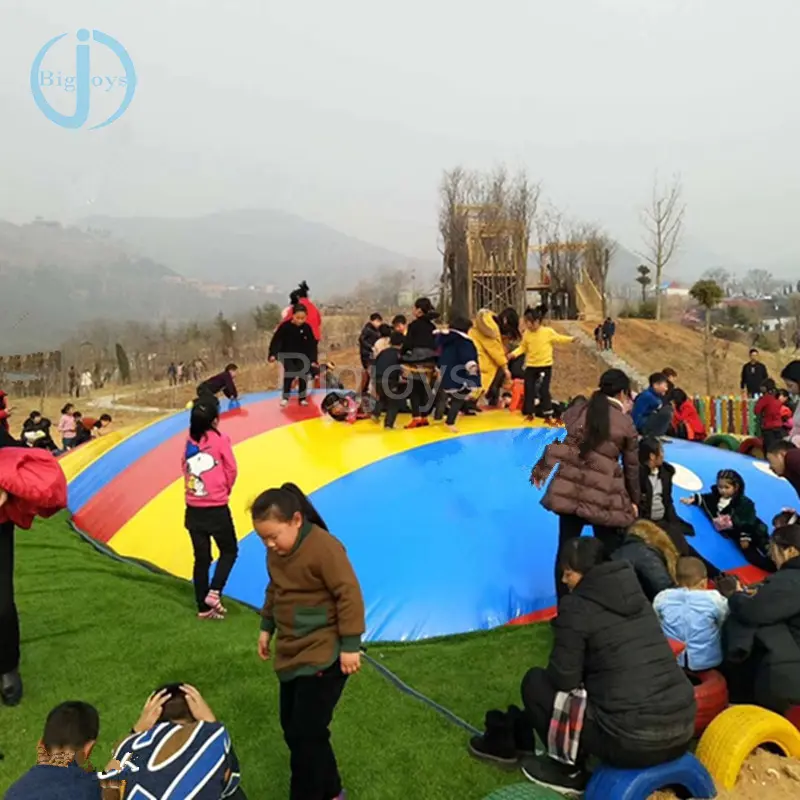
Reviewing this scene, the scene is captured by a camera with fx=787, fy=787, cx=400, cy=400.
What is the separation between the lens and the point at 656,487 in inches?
221

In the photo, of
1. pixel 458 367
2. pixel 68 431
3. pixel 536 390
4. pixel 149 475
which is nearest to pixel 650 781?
pixel 458 367

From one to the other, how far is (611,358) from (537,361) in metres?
18.7

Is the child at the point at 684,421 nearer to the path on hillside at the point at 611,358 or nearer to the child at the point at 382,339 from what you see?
the child at the point at 382,339

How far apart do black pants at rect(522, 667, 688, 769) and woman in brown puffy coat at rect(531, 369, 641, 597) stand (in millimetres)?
1441

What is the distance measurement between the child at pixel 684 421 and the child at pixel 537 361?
2573 millimetres

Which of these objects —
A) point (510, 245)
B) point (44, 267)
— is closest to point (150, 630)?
point (510, 245)

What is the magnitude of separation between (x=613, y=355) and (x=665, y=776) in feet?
77.9

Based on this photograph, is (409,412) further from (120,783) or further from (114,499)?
(120,783)

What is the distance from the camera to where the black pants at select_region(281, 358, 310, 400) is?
8305mm

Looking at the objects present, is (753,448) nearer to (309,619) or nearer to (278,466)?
(278,466)

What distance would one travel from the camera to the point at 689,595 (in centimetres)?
394

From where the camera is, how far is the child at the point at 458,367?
702 cm

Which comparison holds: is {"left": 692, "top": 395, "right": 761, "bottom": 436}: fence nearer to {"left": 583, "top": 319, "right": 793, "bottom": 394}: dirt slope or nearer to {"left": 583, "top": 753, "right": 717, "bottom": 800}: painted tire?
{"left": 583, "top": 319, "right": 793, "bottom": 394}: dirt slope

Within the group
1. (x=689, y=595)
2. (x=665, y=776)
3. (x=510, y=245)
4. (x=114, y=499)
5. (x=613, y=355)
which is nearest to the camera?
(x=665, y=776)
